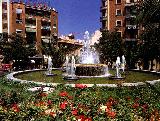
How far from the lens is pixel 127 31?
6288 cm

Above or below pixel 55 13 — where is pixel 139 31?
below

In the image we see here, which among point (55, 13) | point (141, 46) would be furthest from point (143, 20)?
point (55, 13)

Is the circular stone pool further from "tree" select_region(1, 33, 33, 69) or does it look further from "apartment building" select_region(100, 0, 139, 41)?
"apartment building" select_region(100, 0, 139, 41)

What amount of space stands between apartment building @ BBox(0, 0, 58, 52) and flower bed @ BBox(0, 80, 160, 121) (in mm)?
49024

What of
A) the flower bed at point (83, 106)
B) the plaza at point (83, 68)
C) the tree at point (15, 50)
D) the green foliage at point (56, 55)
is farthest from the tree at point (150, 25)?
the flower bed at point (83, 106)

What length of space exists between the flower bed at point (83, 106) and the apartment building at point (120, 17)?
1891 inches

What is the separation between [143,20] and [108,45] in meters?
14.3

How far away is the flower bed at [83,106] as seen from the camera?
8781 mm

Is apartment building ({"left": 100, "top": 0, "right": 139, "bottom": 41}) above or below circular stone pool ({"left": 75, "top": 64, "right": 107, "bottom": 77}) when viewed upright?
above

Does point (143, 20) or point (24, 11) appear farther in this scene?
point (24, 11)

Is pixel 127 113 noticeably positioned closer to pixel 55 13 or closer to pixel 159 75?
pixel 159 75

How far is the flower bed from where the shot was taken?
8.78m

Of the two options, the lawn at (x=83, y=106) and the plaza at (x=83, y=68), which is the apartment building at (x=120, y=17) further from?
the lawn at (x=83, y=106)

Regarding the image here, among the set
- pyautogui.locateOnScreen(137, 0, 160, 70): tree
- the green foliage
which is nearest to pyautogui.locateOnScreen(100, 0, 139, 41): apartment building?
the green foliage
